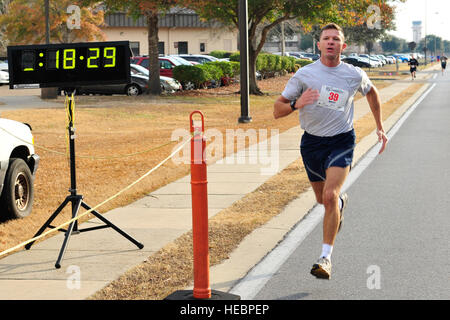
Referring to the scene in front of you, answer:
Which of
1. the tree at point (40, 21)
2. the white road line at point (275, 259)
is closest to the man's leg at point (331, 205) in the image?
the white road line at point (275, 259)

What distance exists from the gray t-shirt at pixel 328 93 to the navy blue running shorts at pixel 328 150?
0.22 feet

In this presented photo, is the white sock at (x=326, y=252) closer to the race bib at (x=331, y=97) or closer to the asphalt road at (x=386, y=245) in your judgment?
the asphalt road at (x=386, y=245)

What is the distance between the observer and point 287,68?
5625 centimetres

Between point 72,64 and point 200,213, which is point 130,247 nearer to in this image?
point 72,64

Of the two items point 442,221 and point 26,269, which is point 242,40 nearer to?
point 442,221

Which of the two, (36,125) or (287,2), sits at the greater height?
(287,2)

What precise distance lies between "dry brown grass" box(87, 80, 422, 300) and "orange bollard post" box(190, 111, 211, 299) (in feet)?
1.58

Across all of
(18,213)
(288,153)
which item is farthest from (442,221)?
(288,153)

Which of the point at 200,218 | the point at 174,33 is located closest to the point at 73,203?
the point at 200,218

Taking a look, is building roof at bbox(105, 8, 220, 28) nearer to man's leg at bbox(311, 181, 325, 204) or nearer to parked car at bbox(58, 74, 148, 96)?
parked car at bbox(58, 74, 148, 96)

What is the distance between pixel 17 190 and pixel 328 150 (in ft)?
13.2

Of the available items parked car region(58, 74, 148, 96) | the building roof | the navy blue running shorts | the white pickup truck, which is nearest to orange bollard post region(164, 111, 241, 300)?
the navy blue running shorts

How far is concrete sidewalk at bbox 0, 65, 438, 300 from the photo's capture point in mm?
6195
